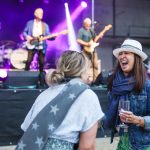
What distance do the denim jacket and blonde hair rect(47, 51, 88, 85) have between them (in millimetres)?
674

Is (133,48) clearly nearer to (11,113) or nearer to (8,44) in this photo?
(11,113)

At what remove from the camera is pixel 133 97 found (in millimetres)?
2729

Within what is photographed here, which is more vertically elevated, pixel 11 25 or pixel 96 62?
pixel 11 25

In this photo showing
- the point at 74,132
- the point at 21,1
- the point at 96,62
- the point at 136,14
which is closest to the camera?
the point at 74,132

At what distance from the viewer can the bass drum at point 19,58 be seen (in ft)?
35.6

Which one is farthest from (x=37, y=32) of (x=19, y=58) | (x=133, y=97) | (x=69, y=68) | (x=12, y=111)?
(x=69, y=68)

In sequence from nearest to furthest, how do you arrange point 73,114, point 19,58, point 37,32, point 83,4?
point 73,114 < point 37,32 < point 19,58 < point 83,4

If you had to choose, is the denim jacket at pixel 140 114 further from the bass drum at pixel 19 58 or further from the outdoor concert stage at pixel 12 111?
→ the bass drum at pixel 19 58

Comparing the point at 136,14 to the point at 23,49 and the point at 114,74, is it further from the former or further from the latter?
the point at 114,74

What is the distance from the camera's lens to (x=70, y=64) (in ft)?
7.14

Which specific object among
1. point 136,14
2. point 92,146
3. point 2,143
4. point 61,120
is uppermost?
point 136,14

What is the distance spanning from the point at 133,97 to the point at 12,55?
8.63 meters

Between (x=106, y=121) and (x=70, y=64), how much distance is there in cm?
88

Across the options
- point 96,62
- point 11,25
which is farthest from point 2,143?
point 11,25
